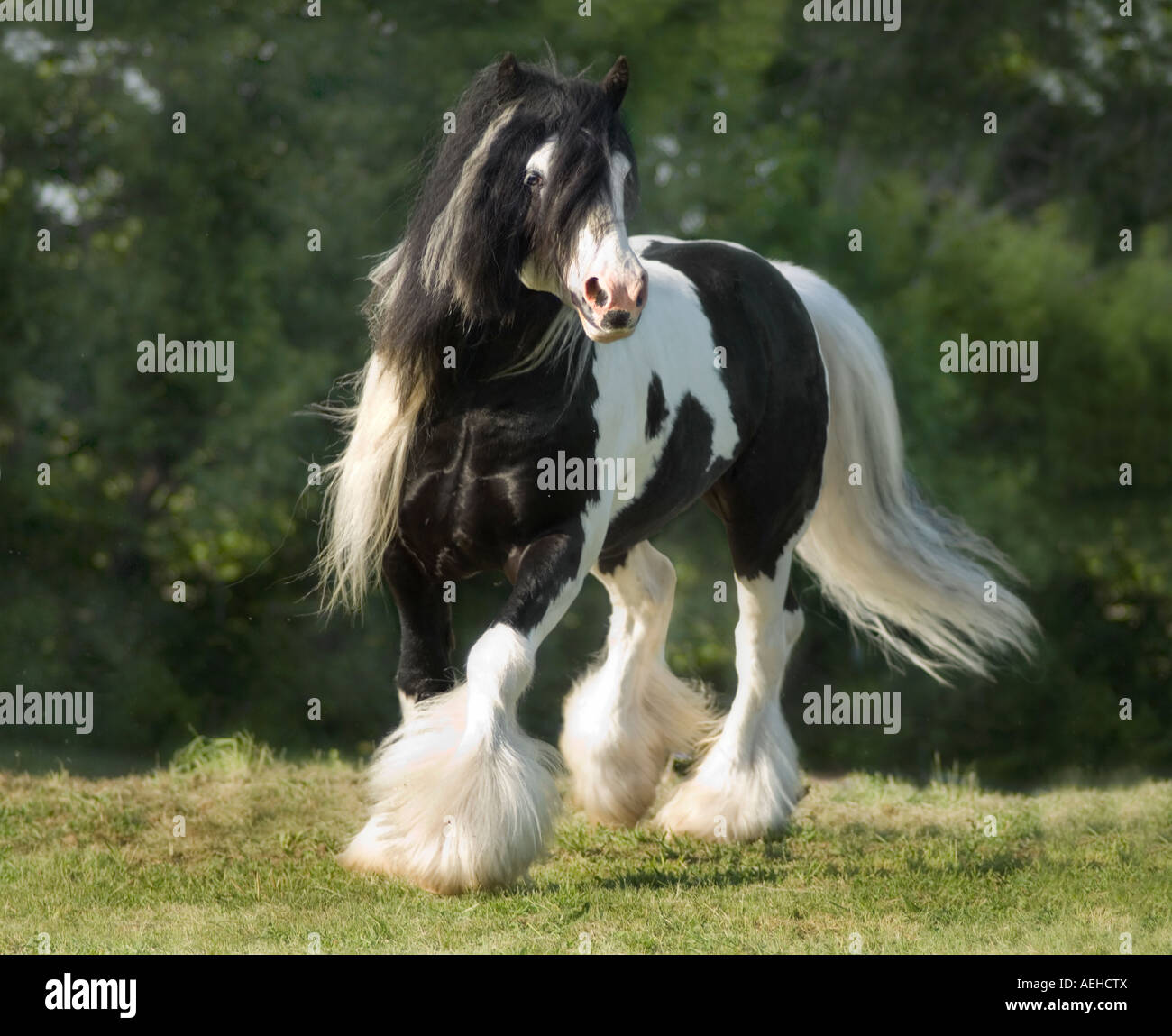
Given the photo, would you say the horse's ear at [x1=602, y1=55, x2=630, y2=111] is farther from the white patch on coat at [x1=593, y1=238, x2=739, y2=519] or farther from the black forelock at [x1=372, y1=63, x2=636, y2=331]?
the white patch on coat at [x1=593, y1=238, x2=739, y2=519]

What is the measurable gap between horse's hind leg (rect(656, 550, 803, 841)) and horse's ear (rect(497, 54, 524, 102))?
2.15 meters

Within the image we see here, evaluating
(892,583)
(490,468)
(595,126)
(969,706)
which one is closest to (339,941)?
(490,468)

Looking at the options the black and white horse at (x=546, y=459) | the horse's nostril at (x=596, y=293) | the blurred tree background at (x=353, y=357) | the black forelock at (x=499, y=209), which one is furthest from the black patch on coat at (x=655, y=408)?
the blurred tree background at (x=353, y=357)

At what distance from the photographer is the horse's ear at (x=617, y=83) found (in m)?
4.34

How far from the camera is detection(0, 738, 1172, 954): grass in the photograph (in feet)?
13.0

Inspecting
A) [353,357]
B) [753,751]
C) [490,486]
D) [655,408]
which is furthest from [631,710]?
[353,357]

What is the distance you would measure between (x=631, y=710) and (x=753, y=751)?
1.77 feet

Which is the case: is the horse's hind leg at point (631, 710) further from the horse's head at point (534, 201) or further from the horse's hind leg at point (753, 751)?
the horse's head at point (534, 201)

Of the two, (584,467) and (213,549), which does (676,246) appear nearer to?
Answer: (584,467)

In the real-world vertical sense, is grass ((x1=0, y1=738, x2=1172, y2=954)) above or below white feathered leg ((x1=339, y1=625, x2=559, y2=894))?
below

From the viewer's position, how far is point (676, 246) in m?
5.79

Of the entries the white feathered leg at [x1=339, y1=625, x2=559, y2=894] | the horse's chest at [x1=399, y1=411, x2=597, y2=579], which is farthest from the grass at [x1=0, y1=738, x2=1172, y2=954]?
the horse's chest at [x1=399, y1=411, x2=597, y2=579]

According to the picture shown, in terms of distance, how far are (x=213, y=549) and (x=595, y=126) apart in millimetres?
9816

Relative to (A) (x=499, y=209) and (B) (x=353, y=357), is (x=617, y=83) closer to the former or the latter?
(A) (x=499, y=209)
